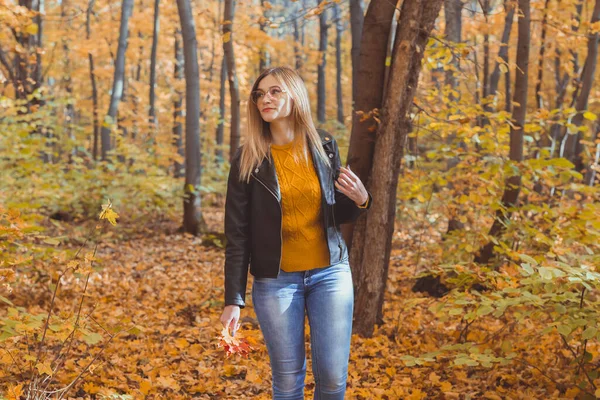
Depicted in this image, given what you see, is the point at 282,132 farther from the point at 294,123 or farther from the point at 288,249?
the point at 288,249

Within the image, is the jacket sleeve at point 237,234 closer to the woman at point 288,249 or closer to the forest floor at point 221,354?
the woman at point 288,249

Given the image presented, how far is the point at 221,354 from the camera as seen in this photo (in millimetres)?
4859

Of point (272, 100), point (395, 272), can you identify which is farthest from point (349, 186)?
point (395, 272)

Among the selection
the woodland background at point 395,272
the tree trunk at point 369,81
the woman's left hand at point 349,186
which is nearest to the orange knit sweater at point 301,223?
the woman's left hand at point 349,186

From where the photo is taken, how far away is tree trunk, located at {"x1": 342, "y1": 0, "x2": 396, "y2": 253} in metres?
4.86

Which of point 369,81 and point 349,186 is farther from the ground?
point 369,81

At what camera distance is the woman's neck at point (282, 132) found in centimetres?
277

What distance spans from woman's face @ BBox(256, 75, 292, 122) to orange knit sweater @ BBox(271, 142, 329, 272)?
0.86 ft

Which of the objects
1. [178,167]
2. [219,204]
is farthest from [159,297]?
[178,167]

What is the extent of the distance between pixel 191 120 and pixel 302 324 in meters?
8.18

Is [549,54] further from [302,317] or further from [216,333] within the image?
[302,317]

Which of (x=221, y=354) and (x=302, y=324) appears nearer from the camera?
(x=302, y=324)

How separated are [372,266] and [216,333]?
170 centimetres

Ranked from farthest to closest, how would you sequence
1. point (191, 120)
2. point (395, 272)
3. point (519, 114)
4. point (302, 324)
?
point (191, 120)
point (395, 272)
point (519, 114)
point (302, 324)
